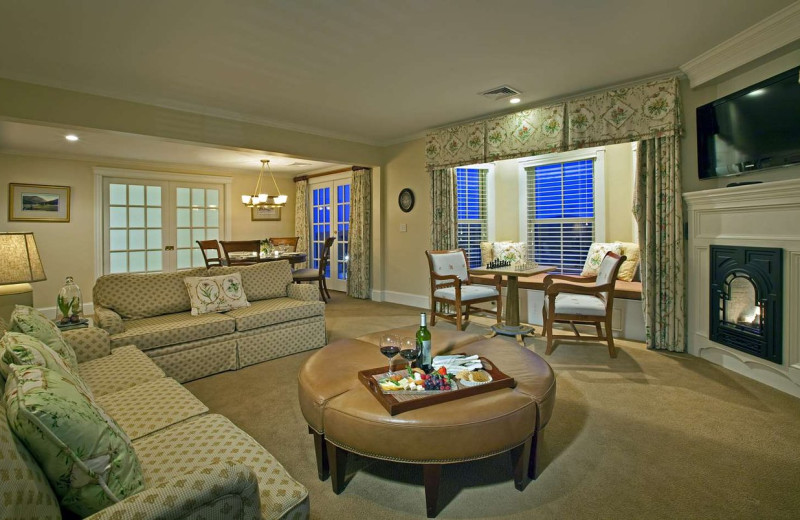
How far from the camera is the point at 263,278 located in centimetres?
407

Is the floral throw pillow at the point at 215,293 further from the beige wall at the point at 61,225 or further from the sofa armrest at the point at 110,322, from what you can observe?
the beige wall at the point at 61,225

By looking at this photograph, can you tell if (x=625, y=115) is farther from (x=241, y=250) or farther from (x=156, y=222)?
(x=156, y=222)

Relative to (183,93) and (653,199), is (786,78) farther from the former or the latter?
(183,93)

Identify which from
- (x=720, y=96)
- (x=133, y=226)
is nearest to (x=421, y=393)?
(x=720, y=96)

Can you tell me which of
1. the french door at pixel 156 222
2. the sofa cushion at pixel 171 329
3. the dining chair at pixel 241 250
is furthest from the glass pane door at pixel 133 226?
the sofa cushion at pixel 171 329

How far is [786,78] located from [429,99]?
287cm

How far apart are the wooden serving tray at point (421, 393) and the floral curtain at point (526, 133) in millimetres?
3250

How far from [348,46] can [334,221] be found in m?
4.87

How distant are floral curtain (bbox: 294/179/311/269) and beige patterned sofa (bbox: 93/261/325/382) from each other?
435 centimetres

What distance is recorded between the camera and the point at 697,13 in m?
2.66

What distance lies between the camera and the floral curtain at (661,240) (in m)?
3.61

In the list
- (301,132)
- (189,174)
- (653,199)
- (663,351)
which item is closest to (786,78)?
(653,199)

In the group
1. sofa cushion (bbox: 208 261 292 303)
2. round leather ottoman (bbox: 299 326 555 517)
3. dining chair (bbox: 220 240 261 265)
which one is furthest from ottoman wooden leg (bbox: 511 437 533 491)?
dining chair (bbox: 220 240 261 265)

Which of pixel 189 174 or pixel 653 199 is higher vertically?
pixel 189 174
